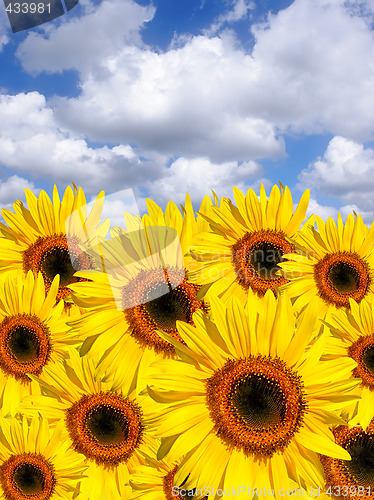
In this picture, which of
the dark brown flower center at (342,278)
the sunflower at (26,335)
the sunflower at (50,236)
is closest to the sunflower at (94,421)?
the sunflower at (26,335)

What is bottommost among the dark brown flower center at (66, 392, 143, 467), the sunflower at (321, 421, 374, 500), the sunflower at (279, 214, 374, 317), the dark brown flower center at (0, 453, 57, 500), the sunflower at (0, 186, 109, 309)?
the sunflower at (321, 421, 374, 500)

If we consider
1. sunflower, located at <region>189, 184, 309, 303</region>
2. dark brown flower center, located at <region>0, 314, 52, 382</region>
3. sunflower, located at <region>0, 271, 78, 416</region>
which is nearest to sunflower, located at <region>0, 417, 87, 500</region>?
sunflower, located at <region>0, 271, 78, 416</region>

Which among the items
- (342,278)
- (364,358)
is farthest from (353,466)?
(342,278)

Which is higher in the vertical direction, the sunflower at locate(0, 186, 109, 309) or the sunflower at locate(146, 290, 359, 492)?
the sunflower at locate(0, 186, 109, 309)

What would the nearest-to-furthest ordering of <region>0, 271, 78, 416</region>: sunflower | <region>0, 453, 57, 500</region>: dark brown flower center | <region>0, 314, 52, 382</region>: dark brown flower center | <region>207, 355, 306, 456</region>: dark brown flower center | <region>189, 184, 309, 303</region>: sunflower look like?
<region>207, 355, 306, 456</region>: dark brown flower center, <region>189, 184, 309, 303</region>: sunflower, <region>0, 271, 78, 416</region>: sunflower, <region>0, 314, 52, 382</region>: dark brown flower center, <region>0, 453, 57, 500</region>: dark brown flower center

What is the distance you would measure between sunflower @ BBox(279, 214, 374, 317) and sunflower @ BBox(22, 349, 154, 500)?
124 centimetres

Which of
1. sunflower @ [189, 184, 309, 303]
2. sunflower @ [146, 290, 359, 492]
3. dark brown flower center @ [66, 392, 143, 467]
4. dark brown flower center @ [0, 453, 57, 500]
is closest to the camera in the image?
sunflower @ [146, 290, 359, 492]

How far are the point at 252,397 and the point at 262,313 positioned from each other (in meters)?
0.46

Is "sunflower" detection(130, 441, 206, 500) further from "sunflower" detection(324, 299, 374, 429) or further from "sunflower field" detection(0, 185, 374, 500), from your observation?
"sunflower" detection(324, 299, 374, 429)

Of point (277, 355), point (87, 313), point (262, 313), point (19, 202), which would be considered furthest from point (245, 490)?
point (19, 202)

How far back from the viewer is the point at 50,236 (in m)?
2.96

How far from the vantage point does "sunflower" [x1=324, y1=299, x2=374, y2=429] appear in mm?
2541

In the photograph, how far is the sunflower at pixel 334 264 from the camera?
9.14ft

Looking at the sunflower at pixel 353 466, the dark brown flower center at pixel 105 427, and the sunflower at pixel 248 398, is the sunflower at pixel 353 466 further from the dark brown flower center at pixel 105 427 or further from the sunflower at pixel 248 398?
the dark brown flower center at pixel 105 427
